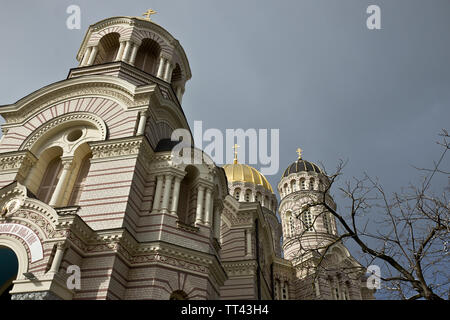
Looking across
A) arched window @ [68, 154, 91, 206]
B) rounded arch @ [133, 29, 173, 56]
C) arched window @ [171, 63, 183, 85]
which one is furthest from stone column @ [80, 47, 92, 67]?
arched window @ [68, 154, 91, 206]

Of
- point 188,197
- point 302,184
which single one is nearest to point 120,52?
point 188,197

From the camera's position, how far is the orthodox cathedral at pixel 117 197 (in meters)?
12.1

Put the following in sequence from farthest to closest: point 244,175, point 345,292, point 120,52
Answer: point 244,175 < point 345,292 < point 120,52

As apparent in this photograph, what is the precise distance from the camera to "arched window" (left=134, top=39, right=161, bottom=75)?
2352 cm

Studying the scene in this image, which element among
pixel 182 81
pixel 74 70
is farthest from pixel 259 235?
pixel 74 70

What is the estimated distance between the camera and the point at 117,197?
14.0m

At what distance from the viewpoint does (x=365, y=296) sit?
1458 inches

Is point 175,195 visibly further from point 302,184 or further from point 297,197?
point 302,184

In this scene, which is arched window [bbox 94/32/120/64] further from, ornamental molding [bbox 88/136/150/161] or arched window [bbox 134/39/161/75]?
ornamental molding [bbox 88/136/150/161]

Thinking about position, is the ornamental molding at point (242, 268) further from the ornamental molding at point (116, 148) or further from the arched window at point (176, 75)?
the arched window at point (176, 75)

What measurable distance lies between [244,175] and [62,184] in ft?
94.6

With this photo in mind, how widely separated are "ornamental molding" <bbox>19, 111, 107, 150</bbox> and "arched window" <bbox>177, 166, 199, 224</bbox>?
4287 millimetres
